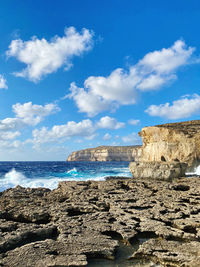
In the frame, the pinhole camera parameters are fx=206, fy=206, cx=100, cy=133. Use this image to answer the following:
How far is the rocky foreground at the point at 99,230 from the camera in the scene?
13.4 ft

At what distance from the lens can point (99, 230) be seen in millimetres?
5301

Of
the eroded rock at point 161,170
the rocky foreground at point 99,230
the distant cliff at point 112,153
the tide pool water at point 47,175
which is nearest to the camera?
the rocky foreground at point 99,230

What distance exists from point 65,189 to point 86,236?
5.43 metres

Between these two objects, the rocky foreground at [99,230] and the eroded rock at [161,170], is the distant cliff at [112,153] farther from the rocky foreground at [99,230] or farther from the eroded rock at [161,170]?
the rocky foreground at [99,230]

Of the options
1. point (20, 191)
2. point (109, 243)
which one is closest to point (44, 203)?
point (20, 191)

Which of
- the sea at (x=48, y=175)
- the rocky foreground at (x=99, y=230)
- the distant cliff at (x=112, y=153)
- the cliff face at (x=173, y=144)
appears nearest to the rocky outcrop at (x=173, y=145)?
the cliff face at (x=173, y=144)

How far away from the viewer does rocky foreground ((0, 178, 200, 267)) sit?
4.09m

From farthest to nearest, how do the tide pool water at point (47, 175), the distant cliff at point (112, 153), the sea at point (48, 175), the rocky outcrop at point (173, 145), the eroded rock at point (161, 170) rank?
the distant cliff at point (112, 153) → the rocky outcrop at point (173, 145) → the tide pool water at point (47, 175) → the sea at point (48, 175) → the eroded rock at point (161, 170)

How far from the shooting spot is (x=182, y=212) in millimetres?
6668

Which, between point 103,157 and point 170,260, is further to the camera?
point 103,157

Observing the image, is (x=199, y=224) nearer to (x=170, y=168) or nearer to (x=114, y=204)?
(x=114, y=204)

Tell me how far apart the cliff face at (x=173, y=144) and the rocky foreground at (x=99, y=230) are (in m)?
22.4

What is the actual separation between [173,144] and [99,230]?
27.9 metres

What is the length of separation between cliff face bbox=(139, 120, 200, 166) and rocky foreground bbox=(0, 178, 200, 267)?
2239 cm
